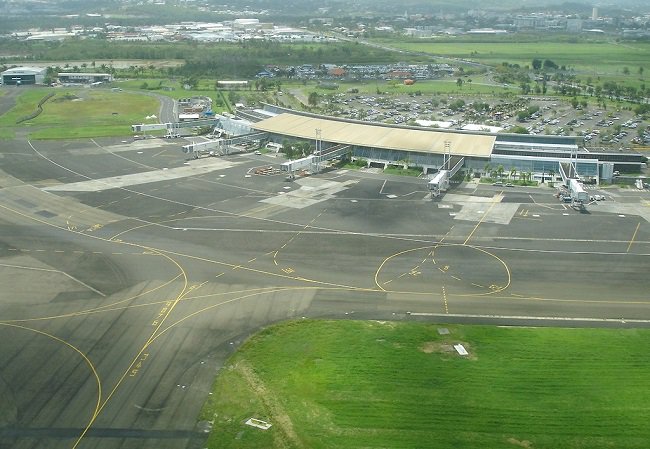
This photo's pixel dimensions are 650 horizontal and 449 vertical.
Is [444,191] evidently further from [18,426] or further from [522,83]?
[522,83]

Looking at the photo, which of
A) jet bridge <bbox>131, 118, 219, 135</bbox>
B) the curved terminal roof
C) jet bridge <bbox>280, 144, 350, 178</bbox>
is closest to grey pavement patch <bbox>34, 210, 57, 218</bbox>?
jet bridge <bbox>280, 144, 350, 178</bbox>

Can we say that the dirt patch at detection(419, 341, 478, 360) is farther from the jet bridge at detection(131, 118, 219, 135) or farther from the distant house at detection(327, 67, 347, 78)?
the distant house at detection(327, 67, 347, 78)

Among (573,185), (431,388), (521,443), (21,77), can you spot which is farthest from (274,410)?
(21,77)

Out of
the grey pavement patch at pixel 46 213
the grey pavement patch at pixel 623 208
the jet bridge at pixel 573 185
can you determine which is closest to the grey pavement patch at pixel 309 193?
the grey pavement patch at pixel 46 213

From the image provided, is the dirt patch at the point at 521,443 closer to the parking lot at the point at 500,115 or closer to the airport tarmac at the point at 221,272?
the airport tarmac at the point at 221,272

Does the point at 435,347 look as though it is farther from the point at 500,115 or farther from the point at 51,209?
the point at 500,115

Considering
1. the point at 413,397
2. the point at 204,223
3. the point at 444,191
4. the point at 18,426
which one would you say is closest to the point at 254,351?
the point at 413,397
